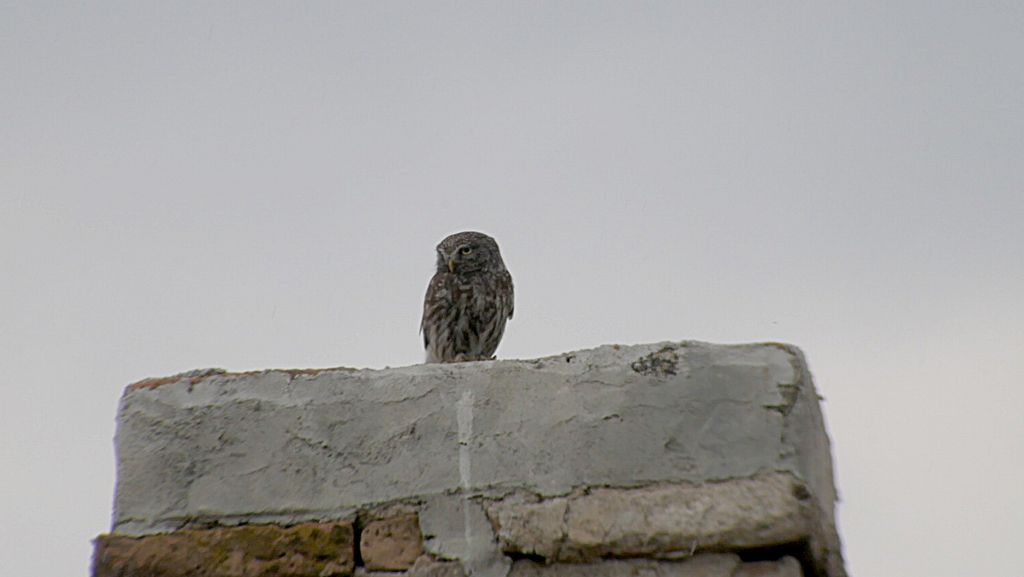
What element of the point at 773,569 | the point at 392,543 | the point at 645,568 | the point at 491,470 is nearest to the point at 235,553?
the point at 392,543

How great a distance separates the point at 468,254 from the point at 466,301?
1.14ft

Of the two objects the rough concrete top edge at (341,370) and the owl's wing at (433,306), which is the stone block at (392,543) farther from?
the owl's wing at (433,306)

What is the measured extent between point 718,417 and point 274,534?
112 centimetres

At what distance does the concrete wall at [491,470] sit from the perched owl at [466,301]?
2.91m

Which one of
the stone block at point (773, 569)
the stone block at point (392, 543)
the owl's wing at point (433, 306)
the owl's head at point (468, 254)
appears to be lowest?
the stone block at point (773, 569)

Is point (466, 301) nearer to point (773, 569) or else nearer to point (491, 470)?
point (491, 470)

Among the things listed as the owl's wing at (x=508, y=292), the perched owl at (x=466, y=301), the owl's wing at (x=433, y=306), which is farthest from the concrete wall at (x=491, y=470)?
the owl's wing at (x=508, y=292)

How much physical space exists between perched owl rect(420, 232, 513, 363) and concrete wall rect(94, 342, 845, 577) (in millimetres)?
2910

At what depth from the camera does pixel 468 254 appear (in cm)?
691

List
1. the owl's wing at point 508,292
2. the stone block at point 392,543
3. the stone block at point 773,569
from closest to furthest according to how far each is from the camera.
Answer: the stone block at point 773,569
the stone block at point 392,543
the owl's wing at point 508,292

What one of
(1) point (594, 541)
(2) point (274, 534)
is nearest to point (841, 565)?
(1) point (594, 541)

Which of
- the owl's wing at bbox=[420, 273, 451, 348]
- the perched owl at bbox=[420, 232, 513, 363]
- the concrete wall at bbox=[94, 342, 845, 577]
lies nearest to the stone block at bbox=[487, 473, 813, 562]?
the concrete wall at bbox=[94, 342, 845, 577]

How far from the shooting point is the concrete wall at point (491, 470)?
10.6 ft

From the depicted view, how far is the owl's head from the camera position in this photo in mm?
6887
